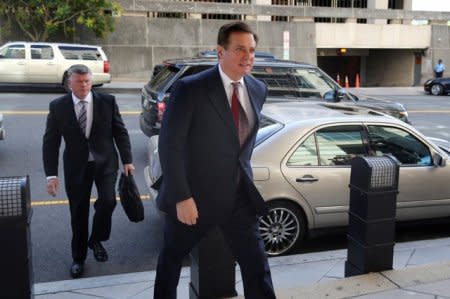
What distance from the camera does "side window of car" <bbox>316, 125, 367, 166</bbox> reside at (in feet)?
17.6

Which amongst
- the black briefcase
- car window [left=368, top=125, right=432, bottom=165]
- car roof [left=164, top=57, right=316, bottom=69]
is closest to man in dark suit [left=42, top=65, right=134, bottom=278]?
the black briefcase

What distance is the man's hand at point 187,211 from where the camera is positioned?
2842 millimetres

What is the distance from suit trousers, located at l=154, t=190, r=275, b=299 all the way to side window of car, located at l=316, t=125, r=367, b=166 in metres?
2.37

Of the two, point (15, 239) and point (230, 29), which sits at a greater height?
point (230, 29)

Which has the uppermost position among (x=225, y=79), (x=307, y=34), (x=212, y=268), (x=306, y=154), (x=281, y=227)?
(x=307, y=34)

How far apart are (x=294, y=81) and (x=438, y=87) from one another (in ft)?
60.4

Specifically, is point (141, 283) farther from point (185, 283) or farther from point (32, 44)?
point (32, 44)

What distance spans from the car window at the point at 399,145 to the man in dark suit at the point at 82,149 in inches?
104

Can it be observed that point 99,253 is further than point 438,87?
→ No

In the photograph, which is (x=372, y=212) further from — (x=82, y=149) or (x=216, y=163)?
(x=82, y=149)

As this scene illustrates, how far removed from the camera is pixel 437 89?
25.2m

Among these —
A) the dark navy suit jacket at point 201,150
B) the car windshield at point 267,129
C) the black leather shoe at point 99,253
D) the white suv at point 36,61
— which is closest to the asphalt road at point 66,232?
the black leather shoe at point 99,253

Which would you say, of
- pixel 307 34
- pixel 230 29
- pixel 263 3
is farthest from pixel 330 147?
pixel 263 3

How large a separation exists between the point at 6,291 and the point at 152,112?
5596mm
